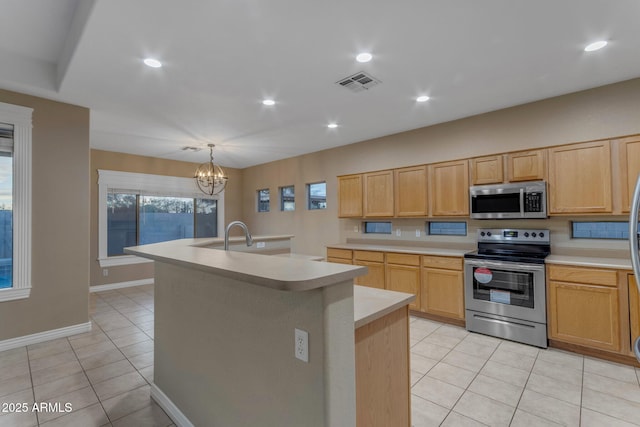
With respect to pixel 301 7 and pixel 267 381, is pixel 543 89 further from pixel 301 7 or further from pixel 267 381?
pixel 267 381

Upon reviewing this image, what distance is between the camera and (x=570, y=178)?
10.6ft

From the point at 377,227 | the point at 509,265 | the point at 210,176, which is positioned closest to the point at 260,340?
the point at 509,265

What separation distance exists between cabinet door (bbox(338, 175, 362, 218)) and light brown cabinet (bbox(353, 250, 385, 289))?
2.45 feet

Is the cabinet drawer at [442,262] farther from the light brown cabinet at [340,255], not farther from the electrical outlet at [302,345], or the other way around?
the electrical outlet at [302,345]

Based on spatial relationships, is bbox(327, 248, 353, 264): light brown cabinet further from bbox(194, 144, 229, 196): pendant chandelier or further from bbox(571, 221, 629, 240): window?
bbox(571, 221, 629, 240): window

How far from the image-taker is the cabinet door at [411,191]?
4.35 m

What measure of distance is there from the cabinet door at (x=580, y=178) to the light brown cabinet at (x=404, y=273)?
1.72m

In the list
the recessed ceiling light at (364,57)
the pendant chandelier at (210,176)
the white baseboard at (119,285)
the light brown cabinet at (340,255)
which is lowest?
the white baseboard at (119,285)

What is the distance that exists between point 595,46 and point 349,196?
11.4 feet

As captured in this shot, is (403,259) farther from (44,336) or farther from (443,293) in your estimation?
(44,336)

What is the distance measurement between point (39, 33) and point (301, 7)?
243cm

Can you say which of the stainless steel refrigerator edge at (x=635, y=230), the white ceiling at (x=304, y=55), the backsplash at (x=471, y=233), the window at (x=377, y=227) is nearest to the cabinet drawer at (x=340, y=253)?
the backsplash at (x=471, y=233)

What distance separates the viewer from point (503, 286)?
3.42 meters

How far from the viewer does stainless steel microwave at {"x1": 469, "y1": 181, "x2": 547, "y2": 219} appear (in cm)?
338
